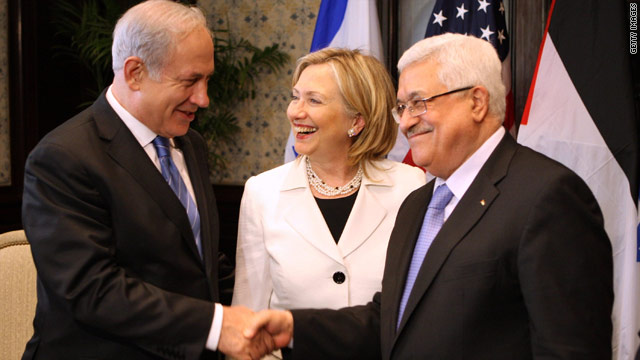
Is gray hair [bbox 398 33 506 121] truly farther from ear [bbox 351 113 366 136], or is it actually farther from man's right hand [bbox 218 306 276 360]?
man's right hand [bbox 218 306 276 360]

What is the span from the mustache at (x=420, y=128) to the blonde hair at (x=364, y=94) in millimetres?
584

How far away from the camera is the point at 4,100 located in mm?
4543

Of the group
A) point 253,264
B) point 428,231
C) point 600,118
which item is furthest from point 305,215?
point 600,118

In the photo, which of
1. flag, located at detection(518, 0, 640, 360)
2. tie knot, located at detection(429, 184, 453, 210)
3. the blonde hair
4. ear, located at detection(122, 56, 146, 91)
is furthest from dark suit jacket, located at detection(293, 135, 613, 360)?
flag, located at detection(518, 0, 640, 360)

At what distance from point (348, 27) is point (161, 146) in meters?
2.07

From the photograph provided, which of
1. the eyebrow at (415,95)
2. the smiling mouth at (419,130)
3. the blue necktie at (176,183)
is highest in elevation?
the eyebrow at (415,95)

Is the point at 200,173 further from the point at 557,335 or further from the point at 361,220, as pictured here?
the point at 557,335

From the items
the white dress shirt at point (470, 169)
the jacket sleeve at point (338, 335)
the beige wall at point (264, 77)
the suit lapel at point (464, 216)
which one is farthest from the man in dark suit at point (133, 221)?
the beige wall at point (264, 77)

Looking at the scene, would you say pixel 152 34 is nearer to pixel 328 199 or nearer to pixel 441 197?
pixel 328 199

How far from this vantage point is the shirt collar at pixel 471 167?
1.65 metres

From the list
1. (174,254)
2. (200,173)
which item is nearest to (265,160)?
(200,173)

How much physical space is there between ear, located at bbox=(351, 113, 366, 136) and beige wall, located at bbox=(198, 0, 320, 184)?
8.24ft

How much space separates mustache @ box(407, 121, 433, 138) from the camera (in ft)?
5.62

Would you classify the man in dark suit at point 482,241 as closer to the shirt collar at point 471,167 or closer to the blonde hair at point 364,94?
the shirt collar at point 471,167
